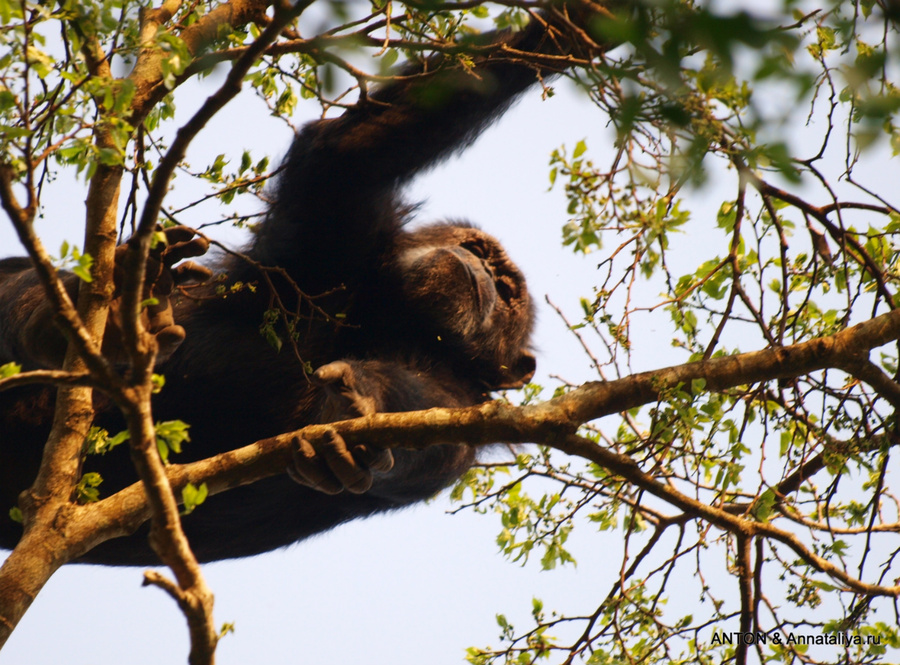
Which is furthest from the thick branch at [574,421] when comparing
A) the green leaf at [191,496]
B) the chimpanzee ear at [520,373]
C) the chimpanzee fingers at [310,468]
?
the chimpanzee ear at [520,373]

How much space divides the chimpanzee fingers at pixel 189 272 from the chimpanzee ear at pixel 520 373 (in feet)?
10.5

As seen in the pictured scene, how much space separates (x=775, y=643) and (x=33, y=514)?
350cm

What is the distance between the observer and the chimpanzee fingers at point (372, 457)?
4.16 m

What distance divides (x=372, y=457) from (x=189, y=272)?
1.29 meters

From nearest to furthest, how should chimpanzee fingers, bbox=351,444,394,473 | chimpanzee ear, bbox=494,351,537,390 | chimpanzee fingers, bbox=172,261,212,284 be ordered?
1. chimpanzee fingers, bbox=351,444,394,473
2. chimpanzee fingers, bbox=172,261,212,284
3. chimpanzee ear, bbox=494,351,537,390

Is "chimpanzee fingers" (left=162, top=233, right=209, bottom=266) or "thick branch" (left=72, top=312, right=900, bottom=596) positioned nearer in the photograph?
"thick branch" (left=72, top=312, right=900, bottom=596)

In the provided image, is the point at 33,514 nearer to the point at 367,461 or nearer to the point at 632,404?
the point at 367,461

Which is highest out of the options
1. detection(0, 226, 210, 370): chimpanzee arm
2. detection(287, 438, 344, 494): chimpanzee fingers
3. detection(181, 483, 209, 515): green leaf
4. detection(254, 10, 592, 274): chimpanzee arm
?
detection(254, 10, 592, 274): chimpanzee arm

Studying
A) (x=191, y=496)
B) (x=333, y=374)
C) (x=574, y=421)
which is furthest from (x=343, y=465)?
(x=191, y=496)

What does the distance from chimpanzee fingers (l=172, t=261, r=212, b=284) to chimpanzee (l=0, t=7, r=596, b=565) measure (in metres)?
0.70

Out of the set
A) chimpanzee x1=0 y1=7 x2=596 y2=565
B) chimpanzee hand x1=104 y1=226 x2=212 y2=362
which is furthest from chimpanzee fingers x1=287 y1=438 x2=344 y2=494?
chimpanzee hand x1=104 y1=226 x2=212 y2=362

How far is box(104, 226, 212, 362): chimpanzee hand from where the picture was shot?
405 cm

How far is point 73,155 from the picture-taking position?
3404 mm

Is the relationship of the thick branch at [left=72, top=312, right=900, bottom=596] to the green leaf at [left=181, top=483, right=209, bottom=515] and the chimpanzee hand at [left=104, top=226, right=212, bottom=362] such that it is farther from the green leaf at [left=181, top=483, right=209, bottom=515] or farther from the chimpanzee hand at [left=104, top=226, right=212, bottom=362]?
the green leaf at [left=181, top=483, right=209, bottom=515]
